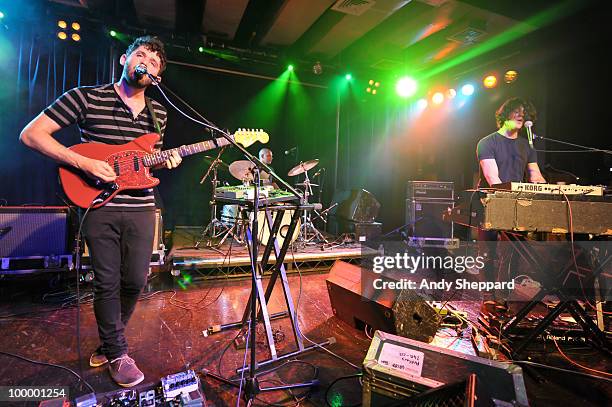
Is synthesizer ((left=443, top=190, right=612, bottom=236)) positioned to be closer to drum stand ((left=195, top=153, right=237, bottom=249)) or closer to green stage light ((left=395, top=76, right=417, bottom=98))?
drum stand ((left=195, top=153, right=237, bottom=249))

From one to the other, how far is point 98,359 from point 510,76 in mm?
6869

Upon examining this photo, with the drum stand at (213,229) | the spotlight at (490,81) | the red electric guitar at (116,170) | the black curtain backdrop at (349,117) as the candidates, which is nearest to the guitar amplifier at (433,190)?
the black curtain backdrop at (349,117)

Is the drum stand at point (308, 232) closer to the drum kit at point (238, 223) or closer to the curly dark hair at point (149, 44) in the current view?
the drum kit at point (238, 223)

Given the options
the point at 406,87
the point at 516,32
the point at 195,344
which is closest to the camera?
the point at 195,344

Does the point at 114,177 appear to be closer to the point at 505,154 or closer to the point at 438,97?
the point at 505,154

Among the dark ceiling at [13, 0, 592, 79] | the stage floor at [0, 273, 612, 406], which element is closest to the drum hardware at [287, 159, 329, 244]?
the stage floor at [0, 273, 612, 406]

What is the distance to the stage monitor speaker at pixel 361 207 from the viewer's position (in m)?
5.95

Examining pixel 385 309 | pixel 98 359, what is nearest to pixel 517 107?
pixel 385 309

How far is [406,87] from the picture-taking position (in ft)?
24.2

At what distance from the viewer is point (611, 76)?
4398 mm

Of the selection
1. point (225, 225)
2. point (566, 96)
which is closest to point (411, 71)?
point (566, 96)

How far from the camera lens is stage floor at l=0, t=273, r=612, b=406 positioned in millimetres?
1933

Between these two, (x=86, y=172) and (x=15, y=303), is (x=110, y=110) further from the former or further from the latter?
(x=15, y=303)

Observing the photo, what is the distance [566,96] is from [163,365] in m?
6.44
